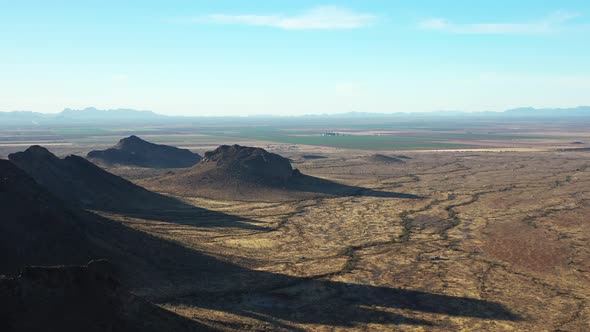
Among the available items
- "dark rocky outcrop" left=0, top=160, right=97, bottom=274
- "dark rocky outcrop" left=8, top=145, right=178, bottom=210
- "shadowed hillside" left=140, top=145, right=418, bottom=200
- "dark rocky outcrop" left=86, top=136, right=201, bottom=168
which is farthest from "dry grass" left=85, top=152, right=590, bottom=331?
"dark rocky outcrop" left=86, top=136, right=201, bottom=168

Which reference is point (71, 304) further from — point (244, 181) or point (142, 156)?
point (142, 156)

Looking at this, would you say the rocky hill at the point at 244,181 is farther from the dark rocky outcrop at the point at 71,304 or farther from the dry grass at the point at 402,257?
the dark rocky outcrop at the point at 71,304

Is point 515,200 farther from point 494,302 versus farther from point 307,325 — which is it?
point 307,325

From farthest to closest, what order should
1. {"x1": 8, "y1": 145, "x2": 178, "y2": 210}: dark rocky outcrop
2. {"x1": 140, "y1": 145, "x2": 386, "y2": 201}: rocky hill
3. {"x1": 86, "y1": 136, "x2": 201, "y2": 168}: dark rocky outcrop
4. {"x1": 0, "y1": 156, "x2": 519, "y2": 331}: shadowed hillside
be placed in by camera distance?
{"x1": 86, "y1": 136, "x2": 201, "y2": 168}: dark rocky outcrop
{"x1": 140, "y1": 145, "x2": 386, "y2": 201}: rocky hill
{"x1": 8, "y1": 145, "x2": 178, "y2": 210}: dark rocky outcrop
{"x1": 0, "y1": 156, "x2": 519, "y2": 331}: shadowed hillside

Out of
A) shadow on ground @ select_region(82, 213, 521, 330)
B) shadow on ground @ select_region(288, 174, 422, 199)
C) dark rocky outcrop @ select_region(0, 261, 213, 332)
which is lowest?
shadow on ground @ select_region(82, 213, 521, 330)

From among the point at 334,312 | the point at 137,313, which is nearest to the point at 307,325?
the point at 334,312

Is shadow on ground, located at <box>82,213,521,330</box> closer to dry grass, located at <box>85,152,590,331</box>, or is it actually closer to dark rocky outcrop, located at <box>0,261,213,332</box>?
dry grass, located at <box>85,152,590,331</box>

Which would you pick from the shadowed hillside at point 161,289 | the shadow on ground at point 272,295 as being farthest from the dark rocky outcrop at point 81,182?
the shadow on ground at point 272,295
